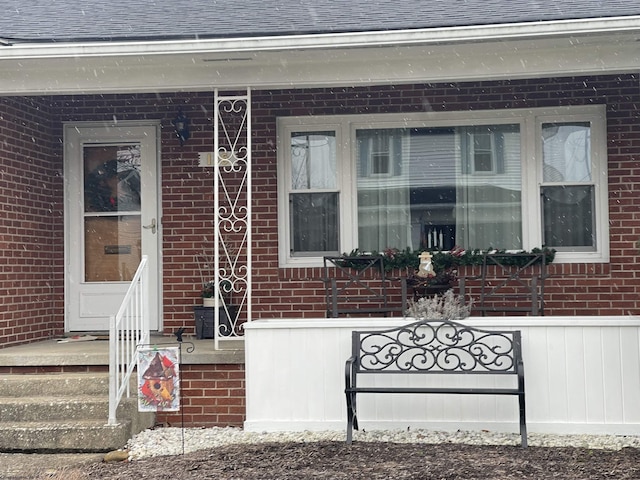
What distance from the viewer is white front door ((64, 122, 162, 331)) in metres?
8.25

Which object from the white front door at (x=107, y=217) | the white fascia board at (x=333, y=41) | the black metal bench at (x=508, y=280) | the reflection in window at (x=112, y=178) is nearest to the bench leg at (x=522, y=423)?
the black metal bench at (x=508, y=280)

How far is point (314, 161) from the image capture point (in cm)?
800

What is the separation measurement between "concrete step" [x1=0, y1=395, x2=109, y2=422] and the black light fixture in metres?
2.81

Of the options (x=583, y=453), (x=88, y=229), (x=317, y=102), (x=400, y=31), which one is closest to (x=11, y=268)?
(x=88, y=229)

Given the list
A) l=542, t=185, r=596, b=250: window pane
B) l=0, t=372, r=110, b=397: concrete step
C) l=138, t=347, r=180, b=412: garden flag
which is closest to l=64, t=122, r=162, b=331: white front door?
l=0, t=372, r=110, b=397: concrete step

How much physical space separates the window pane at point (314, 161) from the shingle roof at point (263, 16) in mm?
1235

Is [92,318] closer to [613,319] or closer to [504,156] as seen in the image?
[504,156]

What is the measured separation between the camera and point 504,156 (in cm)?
783

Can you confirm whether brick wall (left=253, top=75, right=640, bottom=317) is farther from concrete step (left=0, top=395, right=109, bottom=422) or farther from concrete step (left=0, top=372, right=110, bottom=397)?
concrete step (left=0, top=395, right=109, bottom=422)

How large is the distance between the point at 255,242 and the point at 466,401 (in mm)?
2723

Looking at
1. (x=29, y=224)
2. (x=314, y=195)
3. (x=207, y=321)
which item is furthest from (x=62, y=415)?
(x=314, y=195)

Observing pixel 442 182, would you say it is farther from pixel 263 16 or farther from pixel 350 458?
pixel 350 458

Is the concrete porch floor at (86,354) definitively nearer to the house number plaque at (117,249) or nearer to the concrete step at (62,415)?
the concrete step at (62,415)

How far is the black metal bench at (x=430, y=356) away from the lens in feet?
19.0
